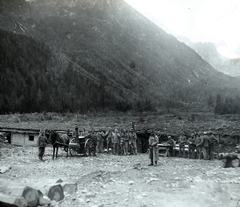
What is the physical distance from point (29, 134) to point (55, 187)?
2024cm

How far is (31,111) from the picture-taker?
212 ft

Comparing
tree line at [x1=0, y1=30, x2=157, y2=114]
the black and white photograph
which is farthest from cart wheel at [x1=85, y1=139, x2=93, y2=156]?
tree line at [x1=0, y1=30, x2=157, y2=114]

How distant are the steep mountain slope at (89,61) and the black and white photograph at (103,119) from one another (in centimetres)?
42

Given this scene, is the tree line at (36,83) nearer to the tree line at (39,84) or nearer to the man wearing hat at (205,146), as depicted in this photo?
the tree line at (39,84)

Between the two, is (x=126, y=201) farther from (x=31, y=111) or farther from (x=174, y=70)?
(x=174, y=70)

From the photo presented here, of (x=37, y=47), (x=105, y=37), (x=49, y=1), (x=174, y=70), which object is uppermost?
(x=49, y=1)

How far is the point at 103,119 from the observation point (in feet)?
237

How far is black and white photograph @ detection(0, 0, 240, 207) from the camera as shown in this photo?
31.6 feet

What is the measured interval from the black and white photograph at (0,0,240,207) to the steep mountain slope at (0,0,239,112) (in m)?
0.42

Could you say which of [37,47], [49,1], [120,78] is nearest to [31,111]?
[37,47]

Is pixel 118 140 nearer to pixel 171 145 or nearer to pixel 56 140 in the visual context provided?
pixel 171 145

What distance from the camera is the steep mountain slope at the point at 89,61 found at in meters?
73.6

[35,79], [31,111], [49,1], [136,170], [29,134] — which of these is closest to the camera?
[136,170]

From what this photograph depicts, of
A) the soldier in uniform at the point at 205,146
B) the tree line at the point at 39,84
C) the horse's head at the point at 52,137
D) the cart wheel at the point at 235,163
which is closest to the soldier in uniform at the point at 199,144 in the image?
the soldier in uniform at the point at 205,146
